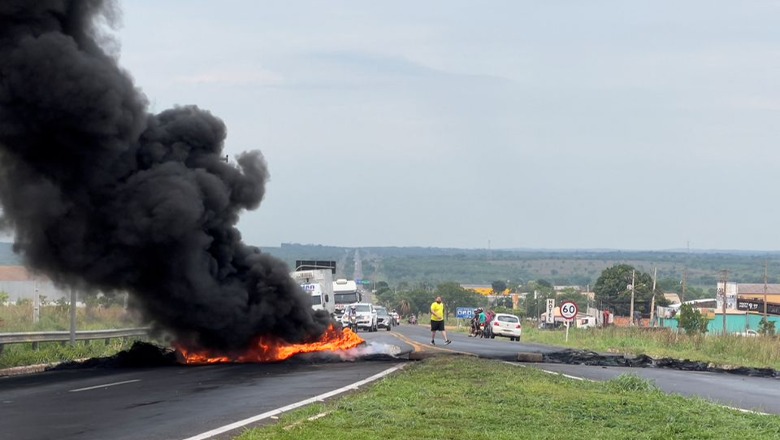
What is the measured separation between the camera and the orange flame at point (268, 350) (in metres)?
27.1

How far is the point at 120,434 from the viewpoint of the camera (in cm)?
1211

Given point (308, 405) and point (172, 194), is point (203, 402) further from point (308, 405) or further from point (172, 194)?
point (172, 194)

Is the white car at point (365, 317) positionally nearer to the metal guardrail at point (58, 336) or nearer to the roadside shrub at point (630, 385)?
the metal guardrail at point (58, 336)

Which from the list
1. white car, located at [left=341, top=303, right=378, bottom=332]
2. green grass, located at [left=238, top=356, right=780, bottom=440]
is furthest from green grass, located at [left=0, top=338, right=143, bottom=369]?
white car, located at [left=341, top=303, right=378, bottom=332]

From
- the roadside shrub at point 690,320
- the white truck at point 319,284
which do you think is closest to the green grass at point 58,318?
the white truck at point 319,284

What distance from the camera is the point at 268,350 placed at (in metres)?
27.8

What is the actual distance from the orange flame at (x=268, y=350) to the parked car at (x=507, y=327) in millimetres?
27499

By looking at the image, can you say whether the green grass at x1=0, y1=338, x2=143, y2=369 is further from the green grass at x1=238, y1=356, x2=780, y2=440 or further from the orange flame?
the green grass at x1=238, y1=356, x2=780, y2=440

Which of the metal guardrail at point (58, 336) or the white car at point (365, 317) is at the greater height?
the metal guardrail at point (58, 336)

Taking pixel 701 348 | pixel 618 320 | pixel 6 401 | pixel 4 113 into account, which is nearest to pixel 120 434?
pixel 6 401

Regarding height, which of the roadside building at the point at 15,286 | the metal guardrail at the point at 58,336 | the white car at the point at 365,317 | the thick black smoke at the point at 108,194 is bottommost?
the white car at the point at 365,317

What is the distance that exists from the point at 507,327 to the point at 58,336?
106ft

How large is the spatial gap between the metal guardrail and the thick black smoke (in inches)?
59.2

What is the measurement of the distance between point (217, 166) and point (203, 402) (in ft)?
47.7
